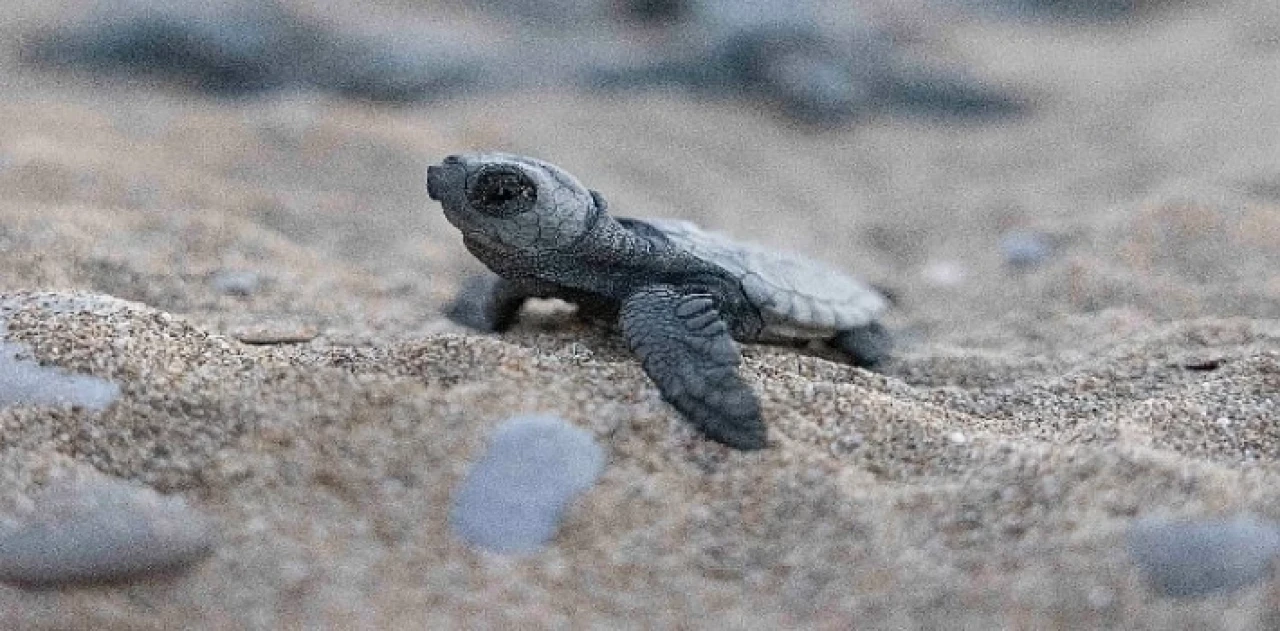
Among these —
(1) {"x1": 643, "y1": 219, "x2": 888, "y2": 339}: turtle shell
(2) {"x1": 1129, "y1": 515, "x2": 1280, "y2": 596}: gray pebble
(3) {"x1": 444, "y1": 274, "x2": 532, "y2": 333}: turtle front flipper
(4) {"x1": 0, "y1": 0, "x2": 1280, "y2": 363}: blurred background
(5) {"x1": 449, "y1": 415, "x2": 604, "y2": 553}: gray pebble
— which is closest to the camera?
(2) {"x1": 1129, "y1": 515, "x2": 1280, "y2": 596}: gray pebble

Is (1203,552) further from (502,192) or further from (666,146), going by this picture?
(666,146)

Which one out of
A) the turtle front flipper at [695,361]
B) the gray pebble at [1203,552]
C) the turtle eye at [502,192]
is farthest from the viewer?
the turtle eye at [502,192]

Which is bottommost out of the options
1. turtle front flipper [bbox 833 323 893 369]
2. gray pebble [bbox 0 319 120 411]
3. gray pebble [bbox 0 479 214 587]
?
gray pebble [bbox 0 479 214 587]

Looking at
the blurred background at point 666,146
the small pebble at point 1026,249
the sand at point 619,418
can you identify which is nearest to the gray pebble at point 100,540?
the sand at point 619,418

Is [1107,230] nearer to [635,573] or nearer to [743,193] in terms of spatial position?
[743,193]

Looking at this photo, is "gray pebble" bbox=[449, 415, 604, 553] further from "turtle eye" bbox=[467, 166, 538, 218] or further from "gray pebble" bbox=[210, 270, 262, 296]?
"gray pebble" bbox=[210, 270, 262, 296]

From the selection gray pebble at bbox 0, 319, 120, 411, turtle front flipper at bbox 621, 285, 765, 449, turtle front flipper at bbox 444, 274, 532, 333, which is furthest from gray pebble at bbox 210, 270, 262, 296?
turtle front flipper at bbox 621, 285, 765, 449

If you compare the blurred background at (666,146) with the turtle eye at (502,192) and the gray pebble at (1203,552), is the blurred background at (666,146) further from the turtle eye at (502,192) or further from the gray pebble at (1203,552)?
the gray pebble at (1203,552)

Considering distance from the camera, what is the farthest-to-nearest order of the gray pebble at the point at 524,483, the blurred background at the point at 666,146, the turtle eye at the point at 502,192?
the blurred background at the point at 666,146
the turtle eye at the point at 502,192
the gray pebble at the point at 524,483
